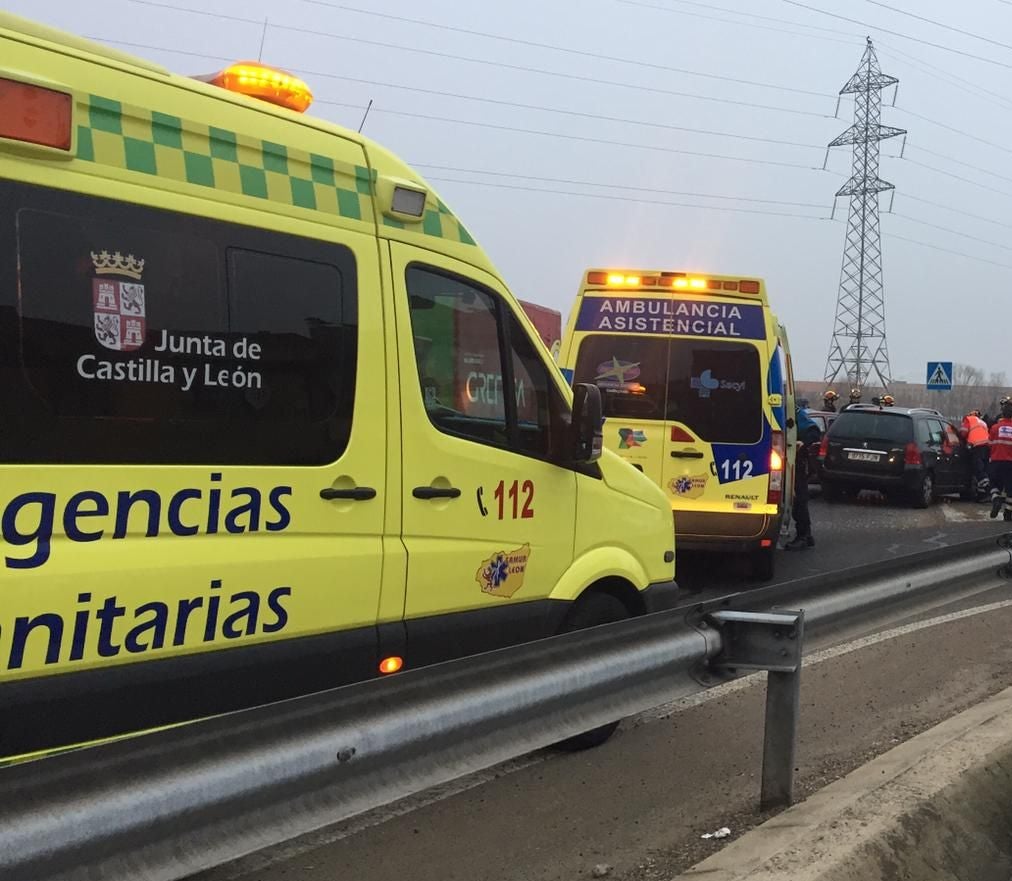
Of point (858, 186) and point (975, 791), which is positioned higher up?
point (858, 186)

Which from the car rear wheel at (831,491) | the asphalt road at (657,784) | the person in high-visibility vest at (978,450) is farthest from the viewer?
the person in high-visibility vest at (978,450)

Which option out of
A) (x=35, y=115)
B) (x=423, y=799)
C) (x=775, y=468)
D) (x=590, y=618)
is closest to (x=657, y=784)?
(x=590, y=618)

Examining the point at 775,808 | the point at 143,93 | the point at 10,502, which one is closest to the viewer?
the point at 10,502

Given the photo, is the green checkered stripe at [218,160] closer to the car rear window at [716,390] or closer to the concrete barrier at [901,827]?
the concrete barrier at [901,827]

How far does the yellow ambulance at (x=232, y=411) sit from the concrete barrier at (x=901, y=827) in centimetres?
136

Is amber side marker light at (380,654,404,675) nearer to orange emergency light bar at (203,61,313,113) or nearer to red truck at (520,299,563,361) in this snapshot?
orange emergency light bar at (203,61,313,113)

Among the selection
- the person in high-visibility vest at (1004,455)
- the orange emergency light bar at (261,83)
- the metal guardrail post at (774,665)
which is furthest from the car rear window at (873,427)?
the orange emergency light bar at (261,83)

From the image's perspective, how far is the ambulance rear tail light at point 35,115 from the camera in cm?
267

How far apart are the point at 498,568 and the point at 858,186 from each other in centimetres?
4348

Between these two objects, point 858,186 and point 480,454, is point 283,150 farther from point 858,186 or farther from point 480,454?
point 858,186

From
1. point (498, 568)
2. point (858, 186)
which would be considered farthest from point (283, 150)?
point (858, 186)

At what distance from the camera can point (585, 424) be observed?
171 inches

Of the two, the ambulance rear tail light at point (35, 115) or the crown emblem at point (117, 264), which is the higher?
the ambulance rear tail light at point (35, 115)

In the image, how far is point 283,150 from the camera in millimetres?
3381
